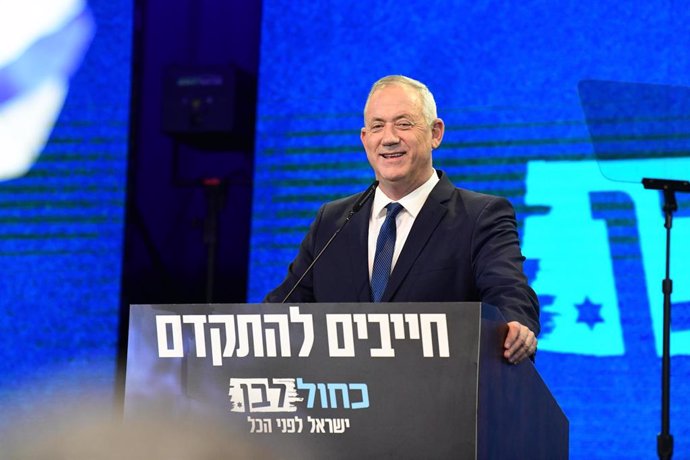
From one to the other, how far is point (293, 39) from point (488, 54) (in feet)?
3.25

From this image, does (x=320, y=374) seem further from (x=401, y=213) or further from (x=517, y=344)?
(x=401, y=213)

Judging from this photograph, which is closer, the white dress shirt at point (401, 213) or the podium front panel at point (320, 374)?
the podium front panel at point (320, 374)

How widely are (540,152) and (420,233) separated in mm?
2301

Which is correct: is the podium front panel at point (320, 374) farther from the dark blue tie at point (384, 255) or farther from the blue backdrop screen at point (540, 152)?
the blue backdrop screen at point (540, 152)

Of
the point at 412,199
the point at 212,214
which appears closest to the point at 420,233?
the point at 412,199

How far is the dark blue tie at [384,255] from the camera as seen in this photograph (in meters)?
2.49

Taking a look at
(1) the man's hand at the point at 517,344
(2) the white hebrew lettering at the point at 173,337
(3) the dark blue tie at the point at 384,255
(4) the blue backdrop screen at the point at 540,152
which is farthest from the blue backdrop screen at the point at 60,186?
(1) the man's hand at the point at 517,344

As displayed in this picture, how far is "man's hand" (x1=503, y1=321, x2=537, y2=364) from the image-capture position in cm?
188

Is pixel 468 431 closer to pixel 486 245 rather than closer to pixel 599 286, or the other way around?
pixel 486 245

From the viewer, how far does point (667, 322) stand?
4035mm

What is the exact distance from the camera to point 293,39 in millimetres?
5070

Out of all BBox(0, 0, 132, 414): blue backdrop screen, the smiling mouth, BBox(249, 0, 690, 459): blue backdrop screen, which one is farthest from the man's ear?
BBox(0, 0, 132, 414): blue backdrop screen

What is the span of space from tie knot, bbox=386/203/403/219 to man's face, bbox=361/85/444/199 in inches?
2.9

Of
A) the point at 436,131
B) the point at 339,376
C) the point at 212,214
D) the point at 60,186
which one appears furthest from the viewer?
the point at 60,186
